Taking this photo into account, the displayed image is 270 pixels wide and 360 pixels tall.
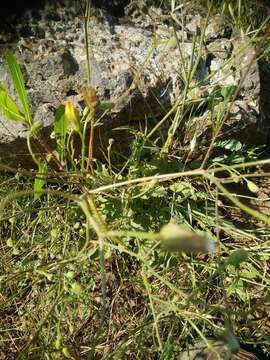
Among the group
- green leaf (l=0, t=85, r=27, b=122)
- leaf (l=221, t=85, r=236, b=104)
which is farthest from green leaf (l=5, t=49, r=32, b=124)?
leaf (l=221, t=85, r=236, b=104)

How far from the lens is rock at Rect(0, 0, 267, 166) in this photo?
4.42ft

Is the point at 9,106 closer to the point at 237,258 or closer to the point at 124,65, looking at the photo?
the point at 124,65

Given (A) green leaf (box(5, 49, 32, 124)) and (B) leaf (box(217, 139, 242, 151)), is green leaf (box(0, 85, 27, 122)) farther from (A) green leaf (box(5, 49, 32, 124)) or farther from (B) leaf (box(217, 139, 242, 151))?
(B) leaf (box(217, 139, 242, 151))

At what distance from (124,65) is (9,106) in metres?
0.38

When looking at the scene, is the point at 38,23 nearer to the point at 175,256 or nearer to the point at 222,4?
the point at 222,4

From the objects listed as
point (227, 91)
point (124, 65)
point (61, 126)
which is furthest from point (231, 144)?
point (61, 126)

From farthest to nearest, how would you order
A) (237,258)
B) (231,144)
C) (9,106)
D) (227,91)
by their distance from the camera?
1. (231,144)
2. (227,91)
3. (9,106)
4. (237,258)

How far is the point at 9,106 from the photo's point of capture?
1.19m

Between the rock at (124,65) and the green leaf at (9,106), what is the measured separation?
13cm

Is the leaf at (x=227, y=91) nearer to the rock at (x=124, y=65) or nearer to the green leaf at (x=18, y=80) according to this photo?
the rock at (x=124, y=65)

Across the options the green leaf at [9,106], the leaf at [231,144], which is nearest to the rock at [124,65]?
the leaf at [231,144]

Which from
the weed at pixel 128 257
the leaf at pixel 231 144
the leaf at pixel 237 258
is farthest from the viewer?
the leaf at pixel 231 144

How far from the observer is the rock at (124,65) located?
1348 mm

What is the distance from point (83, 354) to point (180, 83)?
32.4 inches
